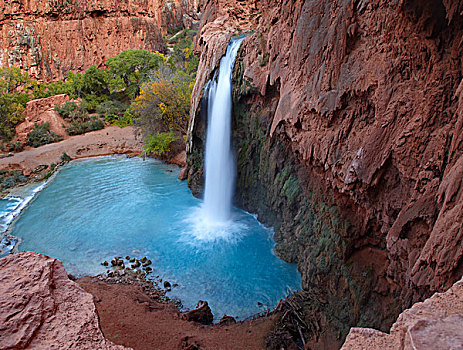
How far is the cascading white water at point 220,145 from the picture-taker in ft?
39.1

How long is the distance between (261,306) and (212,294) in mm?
1439

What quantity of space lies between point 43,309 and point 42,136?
83.4ft

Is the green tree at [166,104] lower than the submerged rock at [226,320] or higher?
higher

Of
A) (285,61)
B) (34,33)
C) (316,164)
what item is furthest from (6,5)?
(316,164)

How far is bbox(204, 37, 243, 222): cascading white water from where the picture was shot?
39.1 feet

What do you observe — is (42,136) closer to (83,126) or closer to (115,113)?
(83,126)

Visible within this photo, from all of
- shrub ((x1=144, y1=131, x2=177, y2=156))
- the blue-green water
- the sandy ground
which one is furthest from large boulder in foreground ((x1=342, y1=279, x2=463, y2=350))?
the sandy ground

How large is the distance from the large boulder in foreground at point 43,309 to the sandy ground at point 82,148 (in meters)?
19.8

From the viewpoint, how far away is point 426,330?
62.9 inches

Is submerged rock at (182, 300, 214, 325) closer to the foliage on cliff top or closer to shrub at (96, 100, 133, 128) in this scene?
the foliage on cliff top

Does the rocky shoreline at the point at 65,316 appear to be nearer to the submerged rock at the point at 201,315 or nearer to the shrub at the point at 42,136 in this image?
the submerged rock at the point at 201,315

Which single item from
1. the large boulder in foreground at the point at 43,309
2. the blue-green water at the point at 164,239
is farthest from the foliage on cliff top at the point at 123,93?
the large boulder in foreground at the point at 43,309

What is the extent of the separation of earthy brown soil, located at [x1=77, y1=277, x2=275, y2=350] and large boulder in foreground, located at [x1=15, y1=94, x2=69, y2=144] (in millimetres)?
21712

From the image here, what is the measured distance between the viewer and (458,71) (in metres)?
4.00
